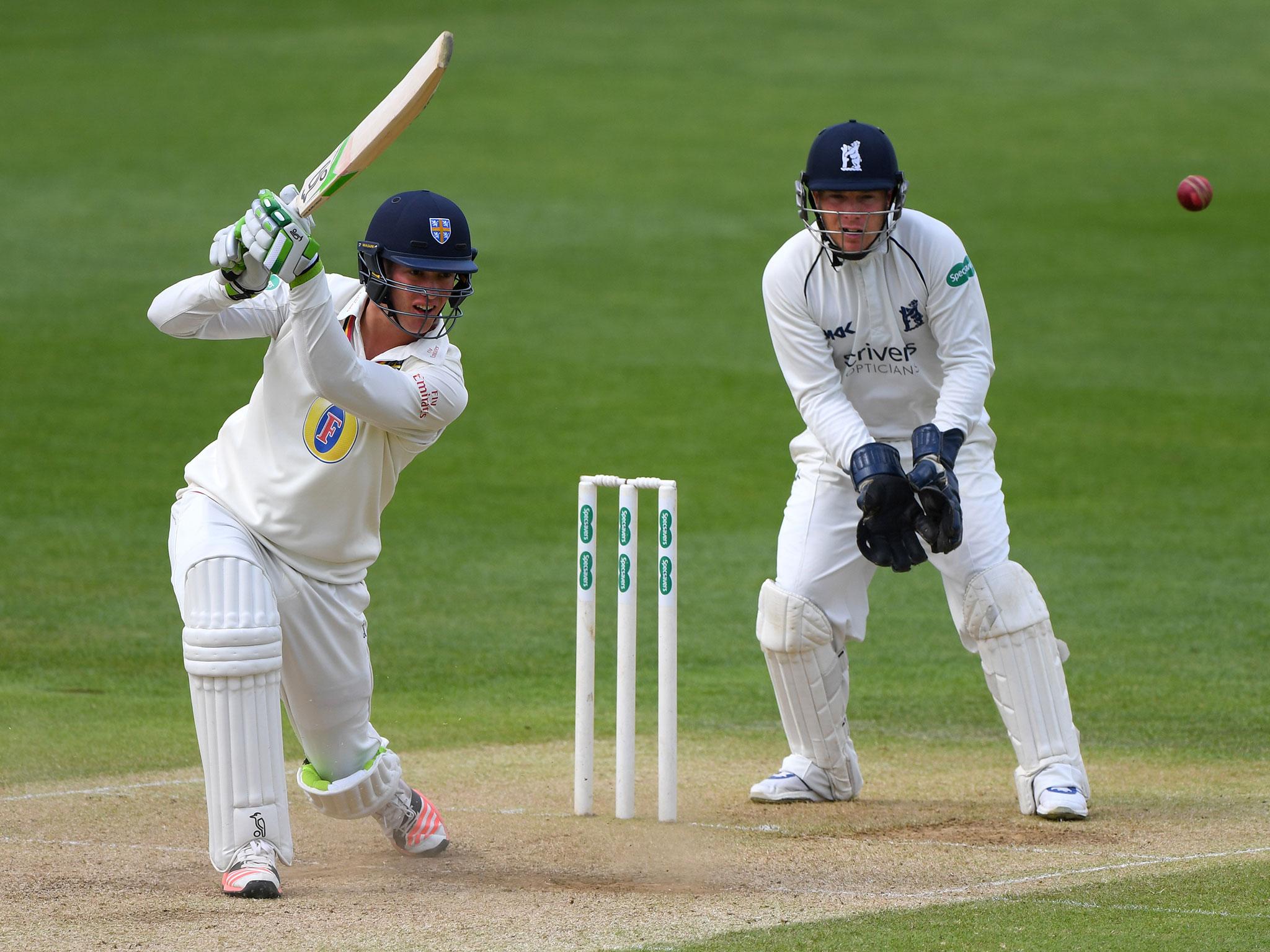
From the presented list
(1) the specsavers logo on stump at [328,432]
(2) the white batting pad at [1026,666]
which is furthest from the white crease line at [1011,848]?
(1) the specsavers logo on stump at [328,432]

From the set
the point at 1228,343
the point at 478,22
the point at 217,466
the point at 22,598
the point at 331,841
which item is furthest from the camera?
the point at 478,22

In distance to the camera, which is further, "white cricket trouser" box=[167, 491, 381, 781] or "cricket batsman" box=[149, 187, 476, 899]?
"white cricket trouser" box=[167, 491, 381, 781]

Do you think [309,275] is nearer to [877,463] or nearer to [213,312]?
[213,312]

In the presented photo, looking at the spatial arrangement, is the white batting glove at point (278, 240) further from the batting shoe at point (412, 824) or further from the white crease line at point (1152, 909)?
the white crease line at point (1152, 909)

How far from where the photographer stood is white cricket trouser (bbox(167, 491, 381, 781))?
4.62 m

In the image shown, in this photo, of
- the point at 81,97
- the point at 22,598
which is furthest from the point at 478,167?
the point at 22,598

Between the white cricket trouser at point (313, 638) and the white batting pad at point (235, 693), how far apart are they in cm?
8

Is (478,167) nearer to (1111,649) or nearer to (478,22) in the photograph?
(478,22)

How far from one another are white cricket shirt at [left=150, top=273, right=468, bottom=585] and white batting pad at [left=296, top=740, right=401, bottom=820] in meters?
0.54

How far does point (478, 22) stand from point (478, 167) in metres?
8.45

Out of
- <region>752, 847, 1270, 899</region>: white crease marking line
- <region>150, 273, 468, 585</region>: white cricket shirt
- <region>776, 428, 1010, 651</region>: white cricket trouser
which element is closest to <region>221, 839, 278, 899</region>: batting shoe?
<region>150, 273, 468, 585</region>: white cricket shirt

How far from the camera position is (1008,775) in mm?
6203

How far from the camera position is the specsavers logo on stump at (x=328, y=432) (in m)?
4.65

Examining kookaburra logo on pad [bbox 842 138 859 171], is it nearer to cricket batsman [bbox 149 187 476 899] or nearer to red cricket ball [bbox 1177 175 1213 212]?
cricket batsman [bbox 149 187 476 899]
